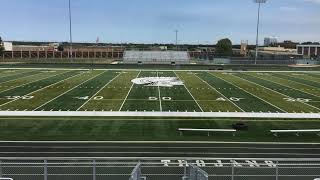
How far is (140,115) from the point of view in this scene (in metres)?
36.4

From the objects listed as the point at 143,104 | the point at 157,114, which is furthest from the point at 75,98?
the point at 157,114

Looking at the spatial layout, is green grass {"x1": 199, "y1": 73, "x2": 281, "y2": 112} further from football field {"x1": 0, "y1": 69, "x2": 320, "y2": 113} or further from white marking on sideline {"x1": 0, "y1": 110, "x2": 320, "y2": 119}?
white marking on sideline {"x1": 0, "y1": 110, "x2": 320, "y2": 119}

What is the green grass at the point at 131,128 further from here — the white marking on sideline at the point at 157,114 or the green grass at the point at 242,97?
the green grass at the point at 242,97

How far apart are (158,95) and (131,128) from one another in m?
17.1

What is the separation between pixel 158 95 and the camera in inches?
1909

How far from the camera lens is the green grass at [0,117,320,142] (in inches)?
1131

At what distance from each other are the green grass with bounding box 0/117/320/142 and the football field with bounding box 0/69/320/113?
463cm

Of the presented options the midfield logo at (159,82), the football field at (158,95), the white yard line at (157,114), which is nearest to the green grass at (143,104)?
the football field at (158,95)

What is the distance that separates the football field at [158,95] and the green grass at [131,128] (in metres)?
4.63

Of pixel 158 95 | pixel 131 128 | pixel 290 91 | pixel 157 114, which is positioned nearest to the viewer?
pixel 131 128

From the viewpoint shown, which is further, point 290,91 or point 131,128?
point 290,91

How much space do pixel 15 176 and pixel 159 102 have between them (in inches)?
1209

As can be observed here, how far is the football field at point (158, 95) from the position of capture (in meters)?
40.2

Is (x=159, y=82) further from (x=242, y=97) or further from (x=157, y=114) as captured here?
(x=157, y=114)
